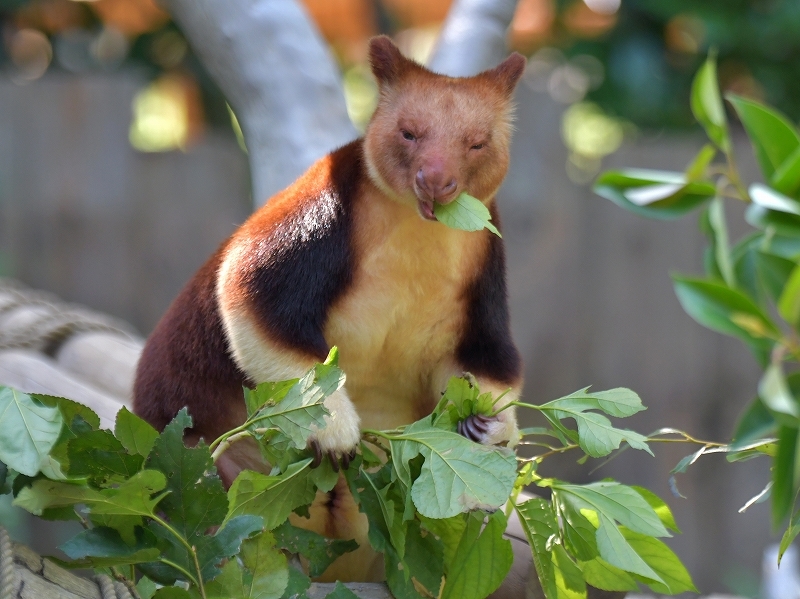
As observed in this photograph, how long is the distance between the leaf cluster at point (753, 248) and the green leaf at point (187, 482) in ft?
3.06

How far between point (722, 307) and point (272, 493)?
1.18 m

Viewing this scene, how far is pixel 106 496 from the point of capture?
1.70m

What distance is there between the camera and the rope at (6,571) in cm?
166

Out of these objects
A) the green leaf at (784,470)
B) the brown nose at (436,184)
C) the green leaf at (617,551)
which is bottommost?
the green leaf at (617,551)

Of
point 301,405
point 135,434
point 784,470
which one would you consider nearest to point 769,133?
point 784,470

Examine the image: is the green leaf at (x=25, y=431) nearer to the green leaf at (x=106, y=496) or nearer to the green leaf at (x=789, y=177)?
the green leaf at (x=106, y=496)

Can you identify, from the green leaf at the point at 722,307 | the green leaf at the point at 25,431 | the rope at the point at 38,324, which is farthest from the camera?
the rope at the point at 38,324

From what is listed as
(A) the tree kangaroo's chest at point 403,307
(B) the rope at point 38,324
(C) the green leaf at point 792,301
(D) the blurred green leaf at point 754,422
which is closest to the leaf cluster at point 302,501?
(A) the tree kangaroo's chest at point 403,307

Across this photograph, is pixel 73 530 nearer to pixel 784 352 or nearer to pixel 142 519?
pixel 142 519

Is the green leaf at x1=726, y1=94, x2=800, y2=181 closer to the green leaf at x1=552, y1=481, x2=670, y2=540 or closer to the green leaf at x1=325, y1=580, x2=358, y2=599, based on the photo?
the green leaf at x1=552, y1=481, x2=670, y2=540

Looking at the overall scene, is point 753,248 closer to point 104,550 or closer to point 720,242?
point 720,242

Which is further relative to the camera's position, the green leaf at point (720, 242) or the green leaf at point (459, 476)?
the green leaf at point (459, 476)

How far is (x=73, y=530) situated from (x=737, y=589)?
11.3 ft

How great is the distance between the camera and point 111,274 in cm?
539
